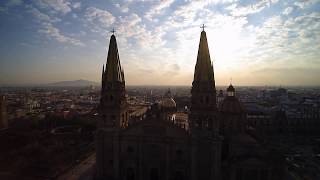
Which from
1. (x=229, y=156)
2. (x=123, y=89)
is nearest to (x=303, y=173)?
(x=229, y=156)

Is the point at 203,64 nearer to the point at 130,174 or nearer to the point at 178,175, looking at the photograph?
the point at 178,175

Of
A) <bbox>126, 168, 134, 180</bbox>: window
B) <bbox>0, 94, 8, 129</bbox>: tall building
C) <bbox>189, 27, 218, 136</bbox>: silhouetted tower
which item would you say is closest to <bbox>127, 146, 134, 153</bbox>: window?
<bbox>126, 168, 134, 180</bbox>: window

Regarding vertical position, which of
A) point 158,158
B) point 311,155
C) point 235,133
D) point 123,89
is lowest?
point 311,155

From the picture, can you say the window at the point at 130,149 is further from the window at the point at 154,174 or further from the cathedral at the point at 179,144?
the window at the point at 154,174

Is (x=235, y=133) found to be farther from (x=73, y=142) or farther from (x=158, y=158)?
(x=73, y=142)

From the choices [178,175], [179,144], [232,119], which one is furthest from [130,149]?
[232,119]

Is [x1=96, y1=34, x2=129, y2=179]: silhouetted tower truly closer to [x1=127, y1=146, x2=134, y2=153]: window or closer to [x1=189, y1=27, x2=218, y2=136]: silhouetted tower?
[x1=127, y1=146, x2=134, y2=153]: window
